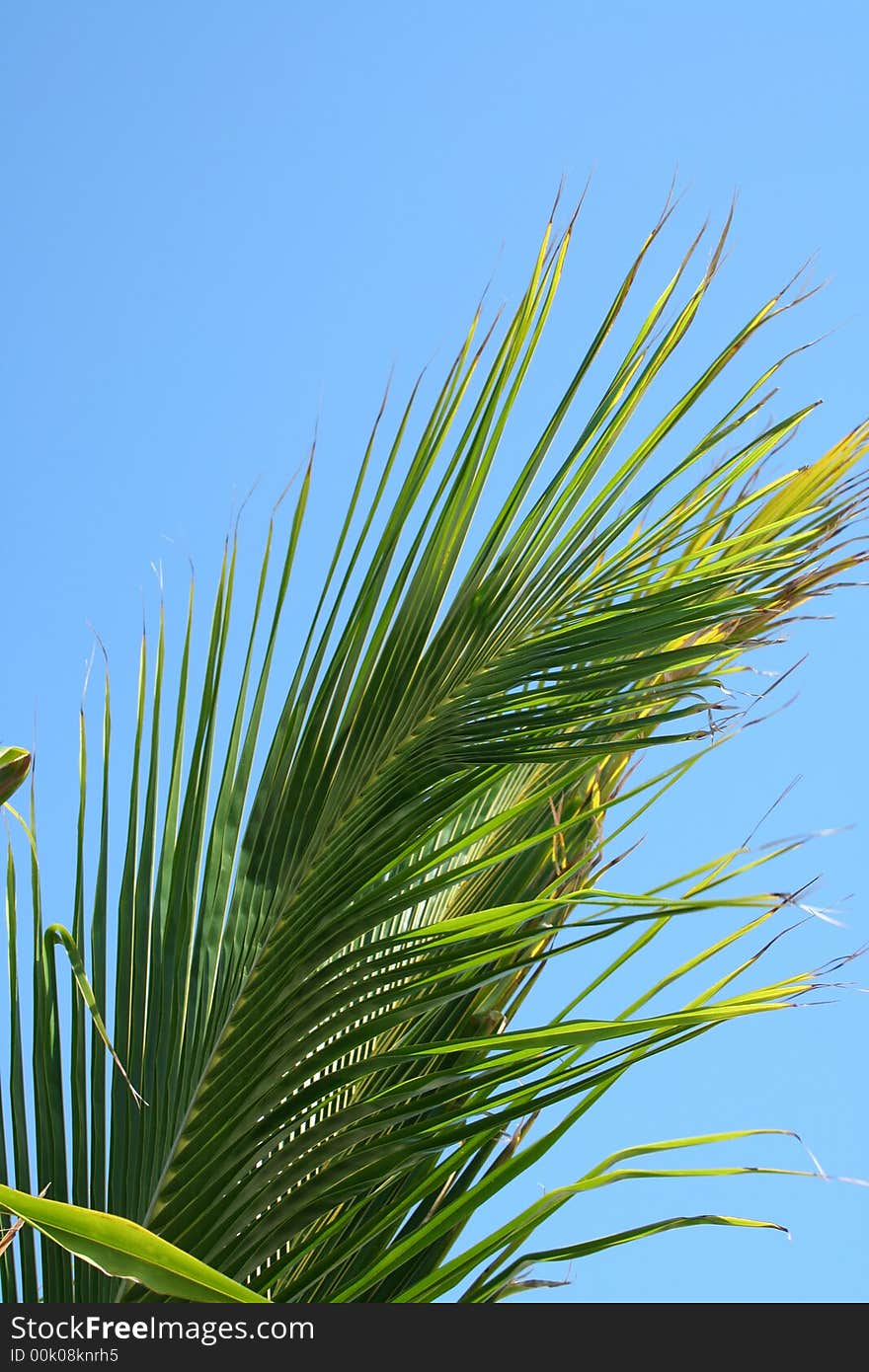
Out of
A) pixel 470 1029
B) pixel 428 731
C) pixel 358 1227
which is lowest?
pixel 358 1227

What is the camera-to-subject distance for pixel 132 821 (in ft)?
3.87

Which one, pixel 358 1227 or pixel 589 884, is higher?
pixel 589 884

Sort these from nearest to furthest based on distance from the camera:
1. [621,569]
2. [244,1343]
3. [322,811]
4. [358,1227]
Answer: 1. [244,1343]
2. [358,1227]
3. [322,811]
4. [621,569]

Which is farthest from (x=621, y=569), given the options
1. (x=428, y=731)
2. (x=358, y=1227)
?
(x=358, y=1227)

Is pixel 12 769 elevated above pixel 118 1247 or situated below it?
above

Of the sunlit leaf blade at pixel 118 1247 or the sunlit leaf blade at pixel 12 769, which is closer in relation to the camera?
the sunlit leaf blade at pixel 118 1247

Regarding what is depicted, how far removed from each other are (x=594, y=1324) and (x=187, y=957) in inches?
18.2

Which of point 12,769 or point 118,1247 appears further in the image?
point 12,769

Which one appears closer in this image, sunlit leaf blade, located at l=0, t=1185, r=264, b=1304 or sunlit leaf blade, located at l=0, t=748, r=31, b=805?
sunlit leaf blade, located at l=0, t=1185, r=264, b=1304

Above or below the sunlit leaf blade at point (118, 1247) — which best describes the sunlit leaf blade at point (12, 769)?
above

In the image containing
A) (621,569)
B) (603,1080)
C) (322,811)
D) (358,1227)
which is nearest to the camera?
(603,1080)

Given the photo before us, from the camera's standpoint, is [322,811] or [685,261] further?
[685,261]

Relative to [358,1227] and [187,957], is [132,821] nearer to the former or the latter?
[187,957]

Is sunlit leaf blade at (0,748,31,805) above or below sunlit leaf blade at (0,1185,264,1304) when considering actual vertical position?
above
